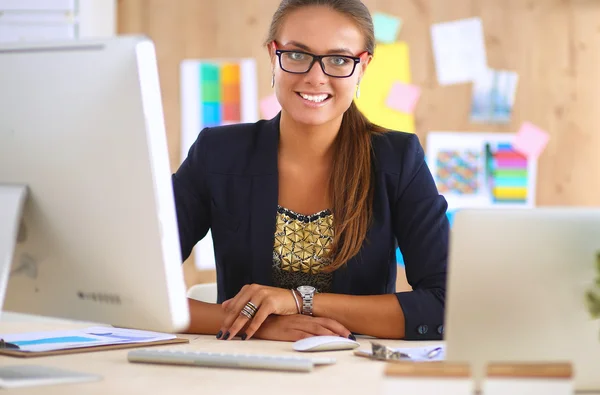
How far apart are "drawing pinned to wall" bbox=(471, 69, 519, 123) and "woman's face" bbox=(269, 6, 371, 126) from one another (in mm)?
1317

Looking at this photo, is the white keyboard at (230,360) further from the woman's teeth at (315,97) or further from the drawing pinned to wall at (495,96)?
the drawing pinned to wall at (495,96)

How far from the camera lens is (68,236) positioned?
112 centimetres

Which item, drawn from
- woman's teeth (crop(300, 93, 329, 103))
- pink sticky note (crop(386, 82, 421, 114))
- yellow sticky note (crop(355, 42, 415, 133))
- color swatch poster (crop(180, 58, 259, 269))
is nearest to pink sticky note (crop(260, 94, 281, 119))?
color swatch poster (crop(180, 58, 259, 269))

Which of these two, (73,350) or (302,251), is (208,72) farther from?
(73,350)

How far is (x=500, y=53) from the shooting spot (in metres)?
3.16

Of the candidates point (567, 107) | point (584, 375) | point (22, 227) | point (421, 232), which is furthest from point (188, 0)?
point (584, 375)

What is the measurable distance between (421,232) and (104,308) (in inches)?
36.0

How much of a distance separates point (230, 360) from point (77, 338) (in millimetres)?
384

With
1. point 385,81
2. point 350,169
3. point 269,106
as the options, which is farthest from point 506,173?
point 350,169

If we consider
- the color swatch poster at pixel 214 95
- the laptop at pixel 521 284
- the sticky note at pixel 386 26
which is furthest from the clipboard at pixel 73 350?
the sticky note at pixel 386 26

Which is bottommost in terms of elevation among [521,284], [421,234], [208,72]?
[421,234]

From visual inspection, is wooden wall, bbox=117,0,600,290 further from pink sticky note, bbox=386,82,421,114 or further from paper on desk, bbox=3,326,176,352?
paper on desk, bbox=3,326,176,352

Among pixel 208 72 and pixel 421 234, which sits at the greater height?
pixel 208 72

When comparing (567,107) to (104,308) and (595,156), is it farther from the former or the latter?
(104,308)
